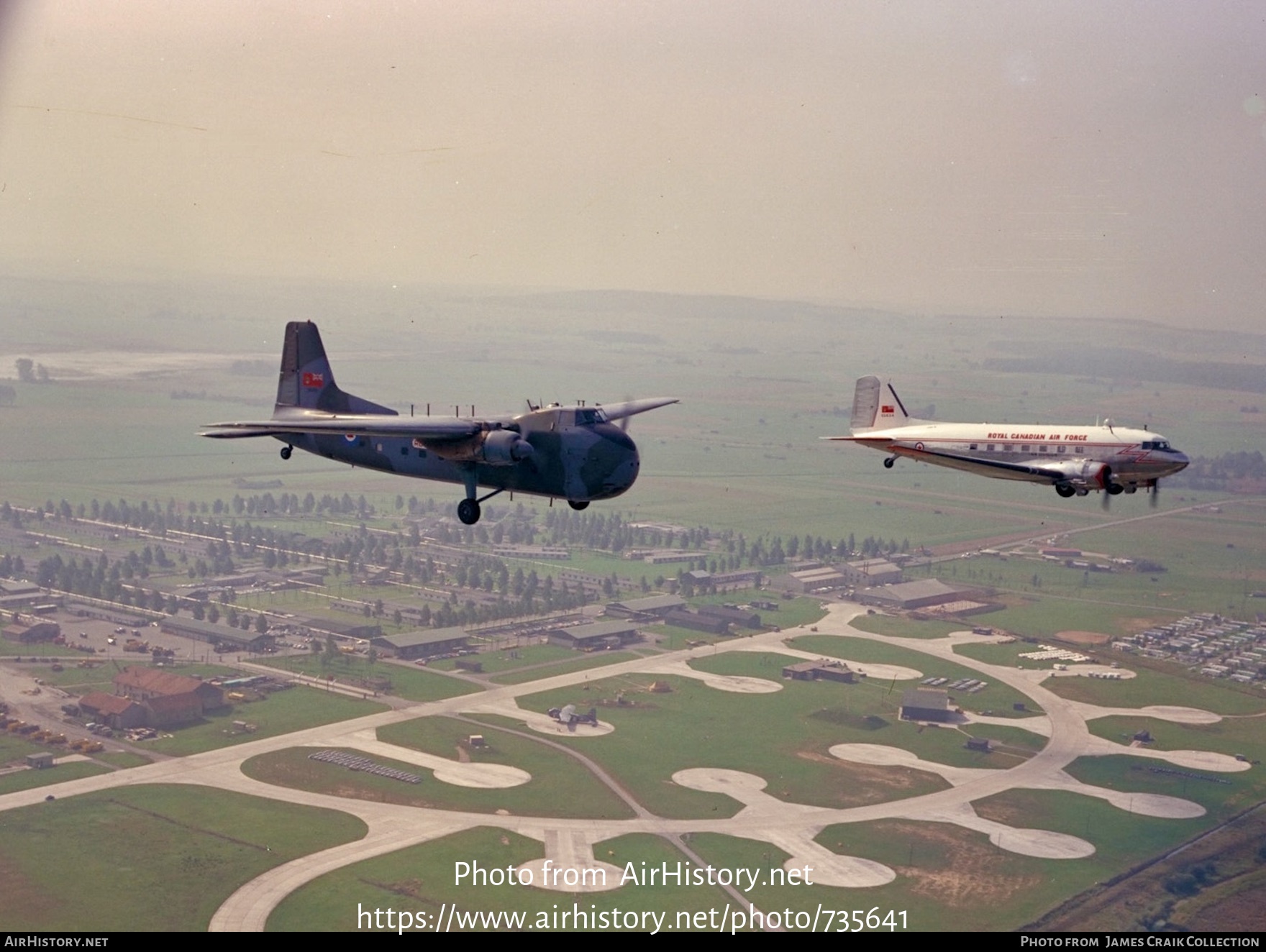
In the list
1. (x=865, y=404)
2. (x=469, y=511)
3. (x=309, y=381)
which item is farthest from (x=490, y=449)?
(x=865, y=404)

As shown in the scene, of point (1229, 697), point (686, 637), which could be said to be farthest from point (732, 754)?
point (1229, 697)

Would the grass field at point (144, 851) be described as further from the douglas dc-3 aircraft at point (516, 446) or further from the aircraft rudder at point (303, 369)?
the douglas dc-3 aircraft at point (516, 446)

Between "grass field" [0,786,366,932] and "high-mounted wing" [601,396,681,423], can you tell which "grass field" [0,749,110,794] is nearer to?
"grass field" [0,786,366,932]

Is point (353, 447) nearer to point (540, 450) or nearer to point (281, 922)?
point (540, 450)

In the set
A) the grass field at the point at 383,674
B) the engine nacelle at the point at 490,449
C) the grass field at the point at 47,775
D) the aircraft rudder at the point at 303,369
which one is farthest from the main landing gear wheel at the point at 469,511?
the grass field at the point at 383,674

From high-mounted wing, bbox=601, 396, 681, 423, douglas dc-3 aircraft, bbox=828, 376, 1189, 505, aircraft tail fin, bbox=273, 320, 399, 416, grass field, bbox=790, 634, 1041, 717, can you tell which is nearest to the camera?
douglas dc-3 aircraft, bbox=828, 376, 1189, 505

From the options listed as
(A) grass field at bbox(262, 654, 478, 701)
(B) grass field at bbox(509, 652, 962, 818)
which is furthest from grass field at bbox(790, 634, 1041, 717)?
(A) grass field at bbox(262, 654, 478, 701)
